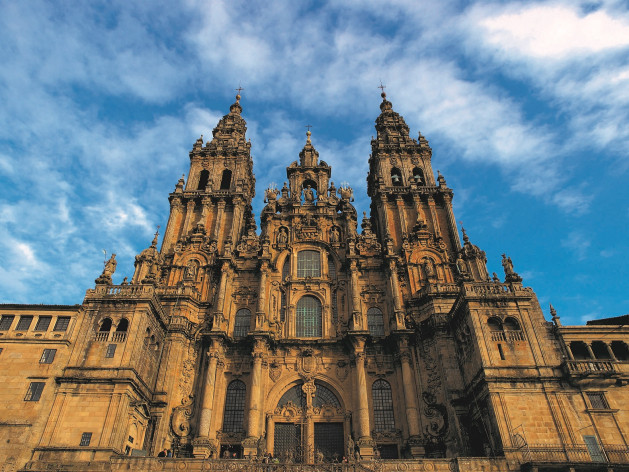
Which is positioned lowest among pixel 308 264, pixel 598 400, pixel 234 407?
pixel 598 400

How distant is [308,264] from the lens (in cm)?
3894

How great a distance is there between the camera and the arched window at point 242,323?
1403 inches

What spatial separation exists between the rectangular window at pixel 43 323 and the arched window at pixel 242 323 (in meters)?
12.5

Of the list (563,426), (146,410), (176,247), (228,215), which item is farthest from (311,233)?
(563,426)

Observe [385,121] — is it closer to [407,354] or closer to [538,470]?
[407,354]

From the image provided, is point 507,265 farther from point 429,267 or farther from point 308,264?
point 308,264

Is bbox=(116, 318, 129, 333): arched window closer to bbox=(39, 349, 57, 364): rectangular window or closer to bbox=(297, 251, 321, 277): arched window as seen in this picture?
bbox=(39, 349, 57, 364): rectangular window

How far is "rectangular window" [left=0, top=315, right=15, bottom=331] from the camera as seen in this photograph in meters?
28.1

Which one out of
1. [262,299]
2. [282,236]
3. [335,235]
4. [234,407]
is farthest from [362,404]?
[282,236]

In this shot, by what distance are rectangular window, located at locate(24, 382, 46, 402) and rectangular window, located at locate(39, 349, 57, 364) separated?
1.27 metres

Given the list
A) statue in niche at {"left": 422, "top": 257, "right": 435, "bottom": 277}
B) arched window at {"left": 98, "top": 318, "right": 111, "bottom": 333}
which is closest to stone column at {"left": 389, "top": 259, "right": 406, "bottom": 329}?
statue in niche at {"left": 422, "top": 257, "right": 435, "bottom": 277}

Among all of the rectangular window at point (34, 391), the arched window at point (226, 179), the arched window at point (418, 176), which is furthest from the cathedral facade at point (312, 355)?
the arched window at point (226, 179)

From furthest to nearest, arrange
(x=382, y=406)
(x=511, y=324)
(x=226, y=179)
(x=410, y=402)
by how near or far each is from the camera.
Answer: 1. (x=226, y=179)
2. (x=382, y=406)
3. (x=410, y=402)
4. (x=511, y=324)

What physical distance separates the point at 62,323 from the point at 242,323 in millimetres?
12410
